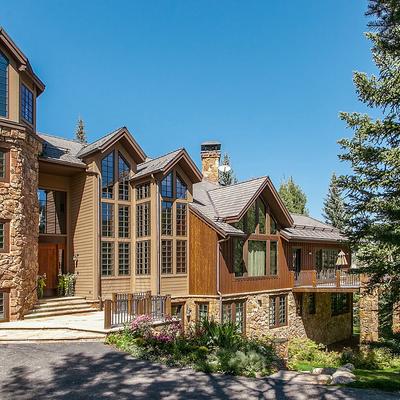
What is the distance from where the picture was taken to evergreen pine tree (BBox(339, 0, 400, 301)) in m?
11.8

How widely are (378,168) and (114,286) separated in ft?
38.8

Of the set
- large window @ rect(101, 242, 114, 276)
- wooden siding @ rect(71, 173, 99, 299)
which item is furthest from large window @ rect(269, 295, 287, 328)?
wooden siding @ rect(71, 173, 99, 299)

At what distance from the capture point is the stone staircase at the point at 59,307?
15.9 meters

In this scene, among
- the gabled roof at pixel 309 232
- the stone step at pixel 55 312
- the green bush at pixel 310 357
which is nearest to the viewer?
the stone step at pixel 55 312

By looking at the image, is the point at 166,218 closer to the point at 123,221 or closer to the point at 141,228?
the point at 141,228

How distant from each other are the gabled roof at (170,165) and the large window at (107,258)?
3.29 m

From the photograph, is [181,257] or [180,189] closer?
[181,257]

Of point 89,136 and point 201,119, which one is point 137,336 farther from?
point 89,136

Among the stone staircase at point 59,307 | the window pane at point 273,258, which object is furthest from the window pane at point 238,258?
the stone staircase at point 59,307

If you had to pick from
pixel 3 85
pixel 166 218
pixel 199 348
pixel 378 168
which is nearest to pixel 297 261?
pixel 166 218

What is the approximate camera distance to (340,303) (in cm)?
2677

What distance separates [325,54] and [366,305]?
12.8 meters

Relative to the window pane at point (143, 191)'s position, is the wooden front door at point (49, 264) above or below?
below

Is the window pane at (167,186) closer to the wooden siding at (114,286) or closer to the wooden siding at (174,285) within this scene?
the wooden siding at (174,285)
